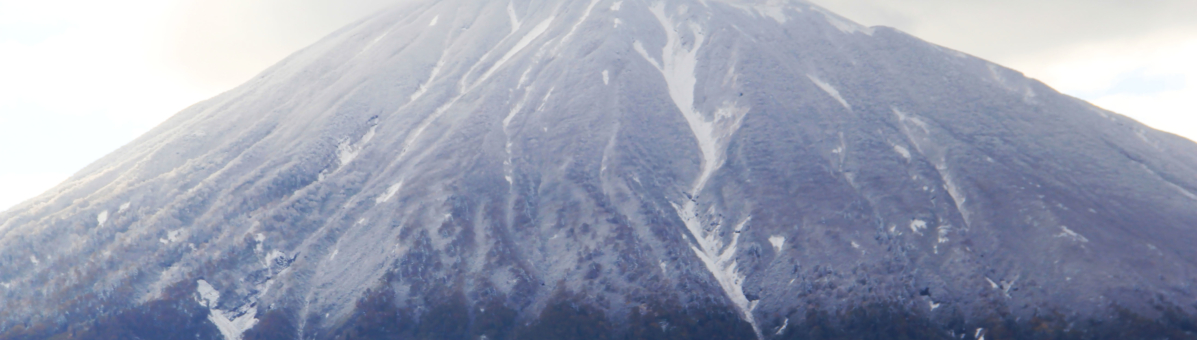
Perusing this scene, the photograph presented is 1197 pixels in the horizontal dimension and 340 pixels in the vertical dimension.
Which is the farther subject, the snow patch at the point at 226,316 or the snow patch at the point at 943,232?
the snow patch at the point at 943,232

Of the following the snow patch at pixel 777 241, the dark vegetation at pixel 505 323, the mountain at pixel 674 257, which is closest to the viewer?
the dark vegetation at pixel 505 323

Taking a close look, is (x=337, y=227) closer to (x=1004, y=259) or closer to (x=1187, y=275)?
(x=1004, y=259)

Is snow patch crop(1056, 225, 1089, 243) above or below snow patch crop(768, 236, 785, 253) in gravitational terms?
above

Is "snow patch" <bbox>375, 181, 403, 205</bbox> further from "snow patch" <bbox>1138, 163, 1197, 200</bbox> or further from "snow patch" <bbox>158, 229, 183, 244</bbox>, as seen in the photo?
"snow patch" <bbox>1138, 163, 1197, 200</bbox>

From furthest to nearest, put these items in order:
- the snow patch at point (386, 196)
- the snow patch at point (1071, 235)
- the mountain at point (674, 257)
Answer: the snow patch at point (386, 196) < the snow patch at point (1071, 235) < the mountain at point (674, 257)

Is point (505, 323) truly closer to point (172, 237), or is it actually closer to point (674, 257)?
point (674, 257)

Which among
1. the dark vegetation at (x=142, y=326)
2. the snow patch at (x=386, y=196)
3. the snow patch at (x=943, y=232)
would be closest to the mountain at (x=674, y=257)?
the dark vegetation at (x=142, y=326)

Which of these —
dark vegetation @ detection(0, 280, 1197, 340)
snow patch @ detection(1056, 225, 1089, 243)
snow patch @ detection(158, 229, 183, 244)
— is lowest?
dark vegetation @ detection(0, 280, 1197, 340)

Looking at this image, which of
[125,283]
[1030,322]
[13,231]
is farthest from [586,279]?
[13,231]

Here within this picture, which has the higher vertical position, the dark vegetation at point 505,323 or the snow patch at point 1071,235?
the snow patch at point 1071,235

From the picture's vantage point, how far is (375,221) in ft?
611

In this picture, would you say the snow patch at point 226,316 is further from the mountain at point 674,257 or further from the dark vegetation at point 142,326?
the dark vegetation at point 142,326

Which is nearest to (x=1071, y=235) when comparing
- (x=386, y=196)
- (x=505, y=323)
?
(x=505, y=323)

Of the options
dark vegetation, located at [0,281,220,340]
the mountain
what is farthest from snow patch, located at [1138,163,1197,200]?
dark vegetation, located at [0,281,220,340]
